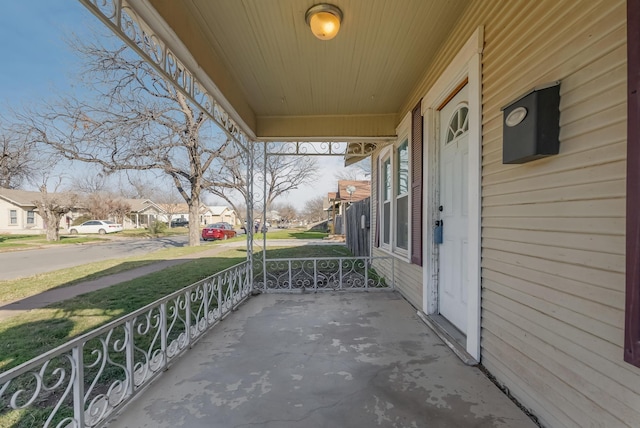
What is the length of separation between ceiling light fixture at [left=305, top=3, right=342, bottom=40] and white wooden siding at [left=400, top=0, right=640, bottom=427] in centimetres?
106

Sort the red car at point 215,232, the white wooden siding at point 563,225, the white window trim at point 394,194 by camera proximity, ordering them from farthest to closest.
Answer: the red car at point 215,232 → the white window trim at point 394,194 → the white wooden siding at point 563,225

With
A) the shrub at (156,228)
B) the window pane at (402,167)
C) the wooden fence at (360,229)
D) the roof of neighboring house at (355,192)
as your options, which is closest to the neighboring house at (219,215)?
the shrub at (156,228)

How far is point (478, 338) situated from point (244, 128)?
12.0 ft

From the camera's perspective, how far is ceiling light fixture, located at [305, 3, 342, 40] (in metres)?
2.23

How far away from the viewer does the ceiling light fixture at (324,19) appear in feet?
7.32

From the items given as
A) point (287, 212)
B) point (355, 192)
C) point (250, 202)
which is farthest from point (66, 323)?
point (287, 212)

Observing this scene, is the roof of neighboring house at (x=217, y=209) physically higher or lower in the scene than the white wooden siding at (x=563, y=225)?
higher

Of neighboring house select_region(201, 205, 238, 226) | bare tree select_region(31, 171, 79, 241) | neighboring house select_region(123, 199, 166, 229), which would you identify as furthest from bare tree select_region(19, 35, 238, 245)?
neighboring house select_region(201, 205, 238, 226)

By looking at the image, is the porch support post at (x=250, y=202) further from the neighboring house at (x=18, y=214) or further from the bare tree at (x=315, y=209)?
the bare tree at (x=315, y=209)

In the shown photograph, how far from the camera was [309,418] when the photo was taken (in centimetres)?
169

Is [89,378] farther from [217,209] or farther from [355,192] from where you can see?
[217,209]

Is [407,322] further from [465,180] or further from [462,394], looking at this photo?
[465,180]

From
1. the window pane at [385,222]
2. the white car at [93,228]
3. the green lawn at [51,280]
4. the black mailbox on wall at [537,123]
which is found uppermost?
the black mailbox on wall at [537,123]

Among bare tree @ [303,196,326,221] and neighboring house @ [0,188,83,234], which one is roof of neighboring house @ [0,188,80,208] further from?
bare tree @ [303,196,326,221]
